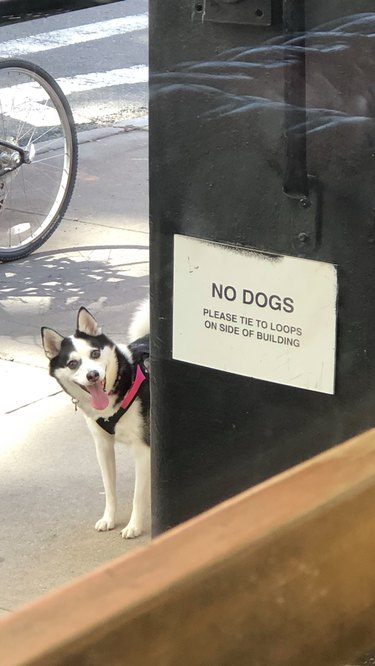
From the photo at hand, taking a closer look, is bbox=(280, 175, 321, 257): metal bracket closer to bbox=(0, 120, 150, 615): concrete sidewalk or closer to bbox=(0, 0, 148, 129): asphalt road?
bbox=(0, 120, 150, 615): concrete sidewalk

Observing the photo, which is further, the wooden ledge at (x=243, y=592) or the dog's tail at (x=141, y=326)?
the dog's tail at (x=141, y=326)

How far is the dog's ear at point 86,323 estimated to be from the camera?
4.32 m

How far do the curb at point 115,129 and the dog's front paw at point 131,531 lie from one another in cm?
464

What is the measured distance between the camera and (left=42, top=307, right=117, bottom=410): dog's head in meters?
4.18

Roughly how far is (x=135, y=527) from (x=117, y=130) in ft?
16.4

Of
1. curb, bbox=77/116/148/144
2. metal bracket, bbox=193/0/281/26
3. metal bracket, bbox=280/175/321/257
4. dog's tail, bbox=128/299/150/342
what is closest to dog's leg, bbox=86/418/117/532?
dog's tail, bbox=128/299/150/342

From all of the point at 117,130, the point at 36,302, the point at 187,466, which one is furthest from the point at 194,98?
the point at 117,130

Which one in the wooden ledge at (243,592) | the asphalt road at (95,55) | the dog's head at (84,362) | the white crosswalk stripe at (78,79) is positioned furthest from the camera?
the asphalt road at (95,55)

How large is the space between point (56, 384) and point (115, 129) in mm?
3979

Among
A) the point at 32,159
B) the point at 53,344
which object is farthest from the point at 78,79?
the point at 53,344

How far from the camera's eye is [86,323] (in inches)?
171

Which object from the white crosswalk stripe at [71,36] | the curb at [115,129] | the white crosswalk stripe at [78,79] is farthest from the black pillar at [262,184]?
the white crosswalk stripe at [71,36]

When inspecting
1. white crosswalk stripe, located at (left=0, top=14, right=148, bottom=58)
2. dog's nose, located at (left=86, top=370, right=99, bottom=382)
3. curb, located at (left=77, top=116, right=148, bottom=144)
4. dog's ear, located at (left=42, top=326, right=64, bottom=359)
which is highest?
white crosswalk stripe, located at (left=0, top=14, right=148, bottom=58)

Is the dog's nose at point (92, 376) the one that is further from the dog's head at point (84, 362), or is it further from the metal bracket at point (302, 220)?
the metal bracket at point (302, 220)
